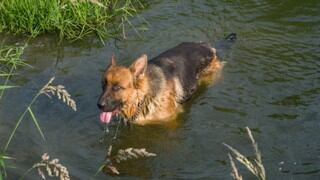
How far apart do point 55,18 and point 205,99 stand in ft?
9.05

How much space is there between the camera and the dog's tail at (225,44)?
8.66 meters

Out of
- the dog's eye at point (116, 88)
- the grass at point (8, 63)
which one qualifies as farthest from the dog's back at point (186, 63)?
the grass at point (8, 63)

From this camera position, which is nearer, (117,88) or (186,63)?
(117,88)

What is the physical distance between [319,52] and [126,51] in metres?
2.84

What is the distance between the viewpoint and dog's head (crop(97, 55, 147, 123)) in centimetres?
627

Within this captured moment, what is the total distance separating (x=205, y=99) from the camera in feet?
24.9

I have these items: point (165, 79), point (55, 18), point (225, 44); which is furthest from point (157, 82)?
point (55, 18)

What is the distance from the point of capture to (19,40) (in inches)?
352

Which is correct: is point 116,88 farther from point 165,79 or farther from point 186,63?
point 186,63

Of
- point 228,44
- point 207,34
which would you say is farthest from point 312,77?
point 207,34

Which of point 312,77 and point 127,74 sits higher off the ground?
point 127,74

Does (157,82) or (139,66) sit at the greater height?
(139,66)

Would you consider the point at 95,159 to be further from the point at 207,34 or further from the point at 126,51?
the point at 207,34

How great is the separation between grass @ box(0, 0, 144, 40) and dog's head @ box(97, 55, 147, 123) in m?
2.45
